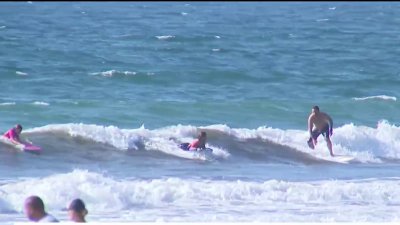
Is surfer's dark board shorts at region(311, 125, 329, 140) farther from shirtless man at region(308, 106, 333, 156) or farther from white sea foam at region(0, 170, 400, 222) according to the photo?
white sea foam at region(0, 170, 400, 222)

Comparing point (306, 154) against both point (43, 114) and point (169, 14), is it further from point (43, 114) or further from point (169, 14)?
point (169, 14)

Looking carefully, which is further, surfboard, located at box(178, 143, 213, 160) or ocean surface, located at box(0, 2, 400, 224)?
surfboard, located at box(178, 143, 213, 160)

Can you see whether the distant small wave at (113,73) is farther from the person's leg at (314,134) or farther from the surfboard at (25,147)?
the surfboard at (25,147)

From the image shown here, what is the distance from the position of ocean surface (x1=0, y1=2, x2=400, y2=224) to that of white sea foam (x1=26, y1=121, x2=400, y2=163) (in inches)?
1.9

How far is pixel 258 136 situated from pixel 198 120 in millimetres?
2721

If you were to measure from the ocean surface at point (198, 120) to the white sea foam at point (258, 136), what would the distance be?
0.05 m

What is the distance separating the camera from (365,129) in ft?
79.3

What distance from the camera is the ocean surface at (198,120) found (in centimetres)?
1474

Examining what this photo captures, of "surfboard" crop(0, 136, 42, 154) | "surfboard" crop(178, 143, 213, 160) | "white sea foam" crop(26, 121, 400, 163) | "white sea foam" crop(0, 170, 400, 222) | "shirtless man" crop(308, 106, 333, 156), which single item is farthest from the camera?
"shirtless man" crop(308, 106, 333, 156)

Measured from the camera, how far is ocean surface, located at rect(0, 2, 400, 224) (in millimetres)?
14742

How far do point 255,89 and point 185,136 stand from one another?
909 centimetres

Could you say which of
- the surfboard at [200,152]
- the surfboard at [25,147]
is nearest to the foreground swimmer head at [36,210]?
the surfboard at [25,147]

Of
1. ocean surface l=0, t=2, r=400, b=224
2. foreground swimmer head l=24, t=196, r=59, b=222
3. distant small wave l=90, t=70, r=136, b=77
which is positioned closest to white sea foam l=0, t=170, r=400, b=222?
ocean surface l=0, t=2, r=400, b=224

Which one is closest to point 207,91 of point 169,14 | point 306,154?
point 306,154
